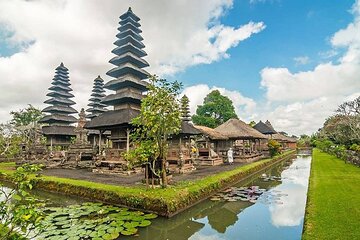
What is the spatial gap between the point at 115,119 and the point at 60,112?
17.4 m

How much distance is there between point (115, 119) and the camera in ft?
52.1

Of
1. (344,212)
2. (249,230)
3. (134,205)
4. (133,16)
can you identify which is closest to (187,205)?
(134,205)

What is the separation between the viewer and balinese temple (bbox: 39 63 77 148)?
91.4 feet

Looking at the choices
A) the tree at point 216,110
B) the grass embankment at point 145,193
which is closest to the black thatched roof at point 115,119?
the grass embankment at point 145,193

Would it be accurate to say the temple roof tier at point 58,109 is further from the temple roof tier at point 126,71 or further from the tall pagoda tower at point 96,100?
the temple roof tier at point 126,71

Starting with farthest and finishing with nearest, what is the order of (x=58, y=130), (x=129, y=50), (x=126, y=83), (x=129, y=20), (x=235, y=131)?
(x=58, y=130)
(x=235, y=131)
(x=129, y=20)
(x=129, y=50)
(x=126, y=83)

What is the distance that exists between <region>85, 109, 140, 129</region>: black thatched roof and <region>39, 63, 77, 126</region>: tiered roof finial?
47.5 ft

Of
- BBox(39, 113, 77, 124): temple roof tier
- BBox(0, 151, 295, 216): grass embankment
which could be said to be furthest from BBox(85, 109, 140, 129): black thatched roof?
BBox(39, 113, 77, 124): temple roof tier

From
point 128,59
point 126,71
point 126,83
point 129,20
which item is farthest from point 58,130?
point 129,20

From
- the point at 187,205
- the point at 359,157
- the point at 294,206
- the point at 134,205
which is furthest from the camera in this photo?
the point at 359,157

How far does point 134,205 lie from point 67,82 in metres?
27.5

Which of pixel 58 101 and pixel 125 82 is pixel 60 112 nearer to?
pixel 58 101

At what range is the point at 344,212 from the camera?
7.02 m

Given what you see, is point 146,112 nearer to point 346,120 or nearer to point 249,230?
point 249,230
